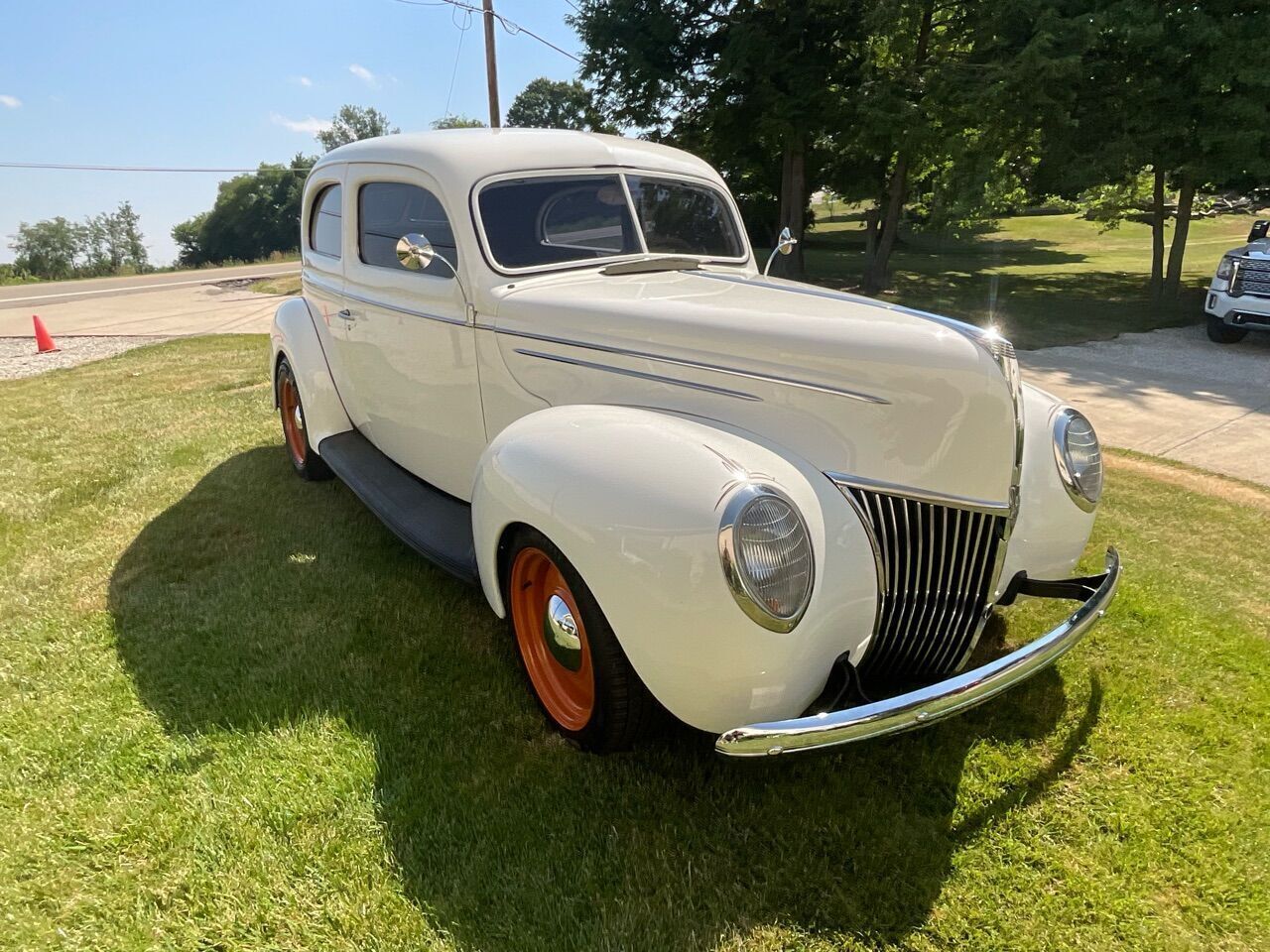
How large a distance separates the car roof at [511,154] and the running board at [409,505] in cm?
132

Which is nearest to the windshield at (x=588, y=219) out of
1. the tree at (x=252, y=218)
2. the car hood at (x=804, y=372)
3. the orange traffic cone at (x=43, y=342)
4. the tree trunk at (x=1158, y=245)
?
the car hood at (x=804, y=372)

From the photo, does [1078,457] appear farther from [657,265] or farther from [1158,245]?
[1158,245]

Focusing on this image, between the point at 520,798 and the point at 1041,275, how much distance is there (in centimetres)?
1954

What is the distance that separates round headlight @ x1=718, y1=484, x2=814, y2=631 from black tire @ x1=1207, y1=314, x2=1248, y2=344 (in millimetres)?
11124

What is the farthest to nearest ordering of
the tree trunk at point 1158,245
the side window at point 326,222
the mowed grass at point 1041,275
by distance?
the tree trunk at point 1158,245 < the mowed grass at point 1041,275 < the side window at point 326,222

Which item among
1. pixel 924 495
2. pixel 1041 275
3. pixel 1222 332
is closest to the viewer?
pixel 924 495

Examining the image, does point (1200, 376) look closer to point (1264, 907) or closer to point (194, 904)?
point (1264, 907)

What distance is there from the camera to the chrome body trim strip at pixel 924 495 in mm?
2160

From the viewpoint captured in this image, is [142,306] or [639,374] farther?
[142,306]

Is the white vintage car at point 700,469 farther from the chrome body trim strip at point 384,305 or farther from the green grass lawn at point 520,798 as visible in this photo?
the green grass lawn at point 520,798

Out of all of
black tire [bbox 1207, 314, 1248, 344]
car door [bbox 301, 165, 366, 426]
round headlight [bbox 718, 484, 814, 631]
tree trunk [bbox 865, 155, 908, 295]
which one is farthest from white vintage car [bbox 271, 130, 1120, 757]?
tree trunk [bbox 865, 155, 908, 295]

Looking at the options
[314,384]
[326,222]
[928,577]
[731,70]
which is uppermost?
[731,70]

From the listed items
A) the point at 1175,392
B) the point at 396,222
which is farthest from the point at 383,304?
the point at 1175,392

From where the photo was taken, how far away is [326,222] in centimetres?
455
